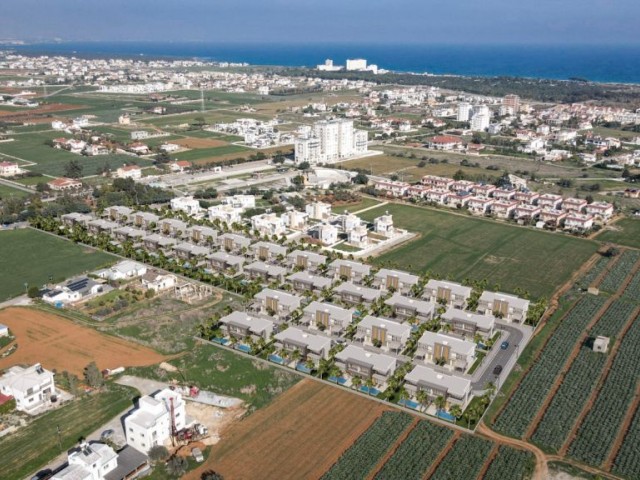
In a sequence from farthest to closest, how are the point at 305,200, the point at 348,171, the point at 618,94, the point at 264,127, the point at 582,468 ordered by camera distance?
1. the point at 618,94
2. the point at 264,127
3. the point at 348,171
4. the point at 305,200
5. the point at 582,468

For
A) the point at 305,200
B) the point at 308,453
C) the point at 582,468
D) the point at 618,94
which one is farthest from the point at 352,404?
the point at 618,94

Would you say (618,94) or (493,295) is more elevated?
(618,94)

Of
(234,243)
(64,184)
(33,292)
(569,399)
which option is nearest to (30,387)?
(33,292)

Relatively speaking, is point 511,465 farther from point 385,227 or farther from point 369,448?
point 385,227

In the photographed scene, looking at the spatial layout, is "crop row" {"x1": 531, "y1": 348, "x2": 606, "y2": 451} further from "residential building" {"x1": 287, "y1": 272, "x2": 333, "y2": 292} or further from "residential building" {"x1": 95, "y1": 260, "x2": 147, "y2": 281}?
"residential building" {"x1": 95, "y1": 260, "x2": 147, "y2": 281}

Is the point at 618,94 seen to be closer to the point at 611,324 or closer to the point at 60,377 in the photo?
the point at 611,324

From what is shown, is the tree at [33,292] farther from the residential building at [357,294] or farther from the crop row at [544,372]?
the crop row at [544,372]

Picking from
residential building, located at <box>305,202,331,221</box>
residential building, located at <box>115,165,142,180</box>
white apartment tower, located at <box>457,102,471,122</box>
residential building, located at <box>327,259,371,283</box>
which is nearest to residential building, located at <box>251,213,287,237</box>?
residential building, located at <box>305,202,331,221</box>
